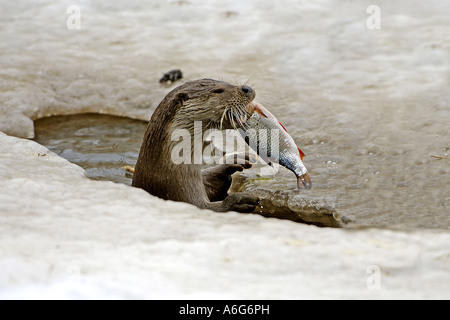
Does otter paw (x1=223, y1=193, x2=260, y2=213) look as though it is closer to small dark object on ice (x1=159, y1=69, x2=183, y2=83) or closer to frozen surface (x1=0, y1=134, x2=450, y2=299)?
frozen surface (x1=0, y1=134, x2=450, y2=299)

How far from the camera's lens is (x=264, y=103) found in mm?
5230

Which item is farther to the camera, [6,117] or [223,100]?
[6,117]

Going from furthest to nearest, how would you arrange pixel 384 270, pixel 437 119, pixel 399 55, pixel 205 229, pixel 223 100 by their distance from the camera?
pixel 399 55, pixel 437 119, pixel 223 100, pixel 205 229, pixel 384 270

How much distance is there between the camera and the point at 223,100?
369 centimetres

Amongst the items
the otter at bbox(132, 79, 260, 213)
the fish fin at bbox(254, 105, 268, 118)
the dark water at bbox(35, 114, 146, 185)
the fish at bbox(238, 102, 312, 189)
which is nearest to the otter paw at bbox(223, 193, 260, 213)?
the otter at bbox(132, 79, 260, 213)

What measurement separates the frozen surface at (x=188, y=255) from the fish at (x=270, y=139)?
0.88 metres

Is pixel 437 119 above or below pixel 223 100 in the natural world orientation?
below

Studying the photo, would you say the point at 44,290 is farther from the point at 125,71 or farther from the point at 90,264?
the point at 125,71

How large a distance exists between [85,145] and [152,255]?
8.49 ft

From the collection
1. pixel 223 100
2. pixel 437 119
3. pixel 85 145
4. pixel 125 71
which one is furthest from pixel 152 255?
pixel 125 71

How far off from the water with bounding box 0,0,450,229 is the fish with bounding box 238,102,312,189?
1.00ft

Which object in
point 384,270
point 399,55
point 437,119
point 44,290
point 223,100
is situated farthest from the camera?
point 399,55

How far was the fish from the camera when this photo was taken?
3.85 m

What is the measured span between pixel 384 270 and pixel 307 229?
1.40ft
